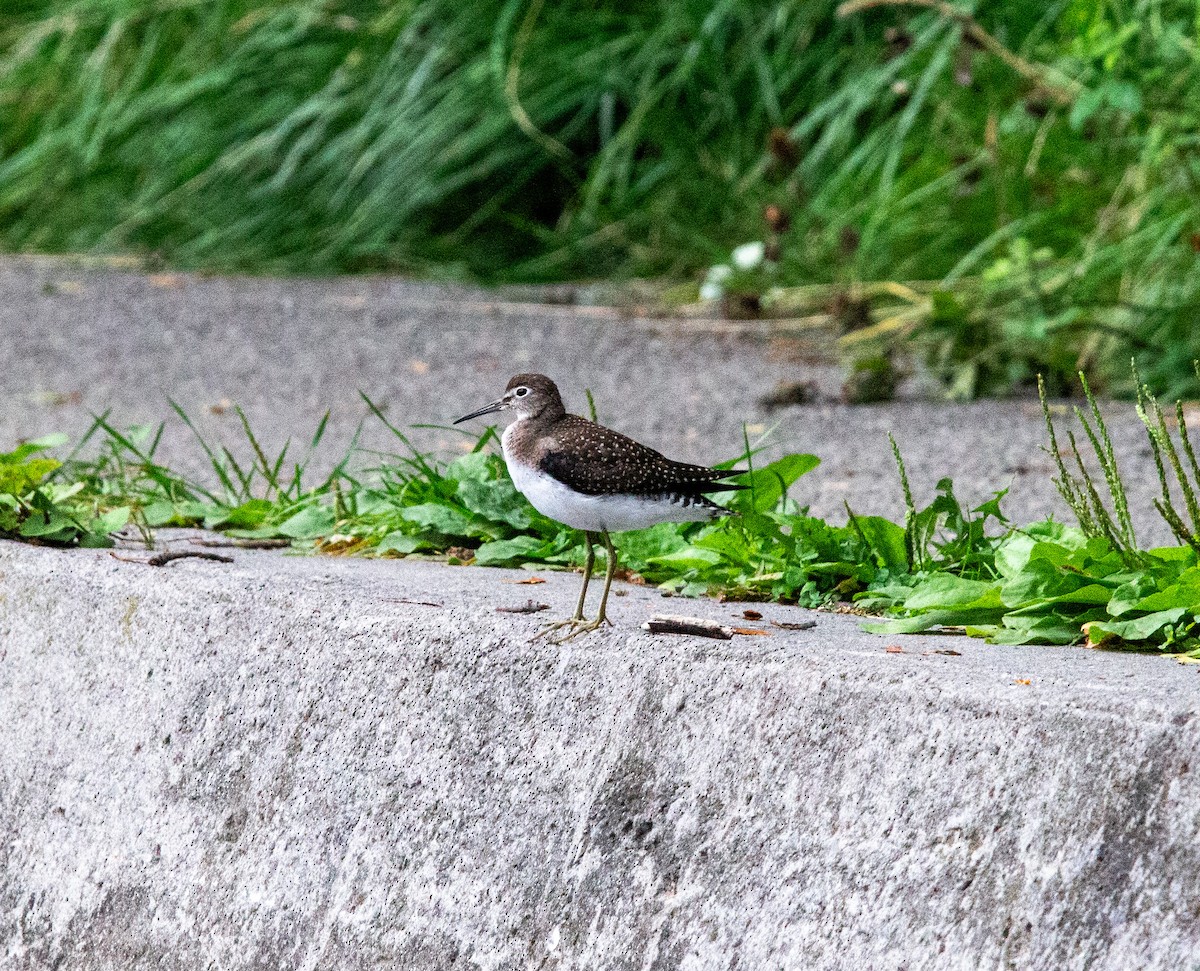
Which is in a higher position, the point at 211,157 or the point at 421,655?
the point at 211,157

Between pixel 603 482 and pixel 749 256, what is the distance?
4.09m

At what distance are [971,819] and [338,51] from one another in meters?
6.99

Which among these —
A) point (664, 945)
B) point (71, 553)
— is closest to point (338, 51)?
point (71, 553)

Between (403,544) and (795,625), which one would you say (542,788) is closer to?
(795,625)

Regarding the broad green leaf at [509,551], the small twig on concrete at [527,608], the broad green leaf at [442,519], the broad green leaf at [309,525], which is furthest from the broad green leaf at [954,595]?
the broad green leaf at [309,525]

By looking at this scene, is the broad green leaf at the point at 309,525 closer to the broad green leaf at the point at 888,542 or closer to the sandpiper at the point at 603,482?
the sandpiper at the point at 603,482

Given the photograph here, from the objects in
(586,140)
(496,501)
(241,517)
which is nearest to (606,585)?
(496,501)

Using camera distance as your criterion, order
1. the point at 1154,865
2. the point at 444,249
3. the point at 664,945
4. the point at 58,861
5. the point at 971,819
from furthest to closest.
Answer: the point at 444,249, the point at 58,861, the point at 664,945, the point at 971,819, the point at 1154,865

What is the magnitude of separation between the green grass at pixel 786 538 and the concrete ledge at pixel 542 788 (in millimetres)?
160

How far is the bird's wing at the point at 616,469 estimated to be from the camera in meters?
2.78

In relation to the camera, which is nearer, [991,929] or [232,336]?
[991,929]

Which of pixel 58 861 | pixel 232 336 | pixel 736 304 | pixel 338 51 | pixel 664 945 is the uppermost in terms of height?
pixel 338 51

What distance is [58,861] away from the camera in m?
2.83

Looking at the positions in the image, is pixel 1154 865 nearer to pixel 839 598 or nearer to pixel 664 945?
pixel 664 945
